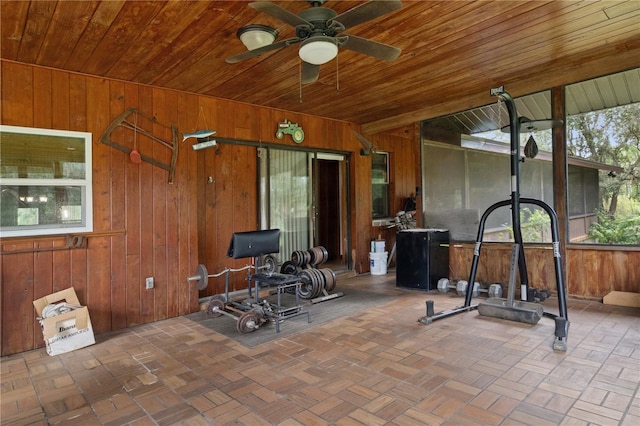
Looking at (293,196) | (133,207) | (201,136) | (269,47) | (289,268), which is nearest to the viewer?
(269,47)

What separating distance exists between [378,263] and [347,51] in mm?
3944

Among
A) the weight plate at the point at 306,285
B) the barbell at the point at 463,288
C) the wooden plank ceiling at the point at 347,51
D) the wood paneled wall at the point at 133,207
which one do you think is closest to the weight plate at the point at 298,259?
the weight plate at the point at 306,285

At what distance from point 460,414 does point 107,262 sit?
3508 millimetres

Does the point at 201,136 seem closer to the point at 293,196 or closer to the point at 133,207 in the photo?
the point at 133,207

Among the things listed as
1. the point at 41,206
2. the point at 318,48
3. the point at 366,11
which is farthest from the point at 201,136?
the point at 366,11

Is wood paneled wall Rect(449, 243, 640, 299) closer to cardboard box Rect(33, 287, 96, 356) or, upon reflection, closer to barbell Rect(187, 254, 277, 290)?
barbell Rect(187, 254, 277, 290)

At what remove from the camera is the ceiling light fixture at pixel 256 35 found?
2.78 metres

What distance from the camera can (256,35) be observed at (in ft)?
9.20

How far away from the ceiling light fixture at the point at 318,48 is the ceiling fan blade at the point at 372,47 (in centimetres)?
17

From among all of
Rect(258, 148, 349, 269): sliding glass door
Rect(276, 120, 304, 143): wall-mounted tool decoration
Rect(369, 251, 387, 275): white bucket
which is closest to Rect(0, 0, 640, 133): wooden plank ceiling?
Rect(276, 120, 304, 143): wall-mounted tool decoration

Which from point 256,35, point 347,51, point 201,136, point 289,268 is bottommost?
point 289,268

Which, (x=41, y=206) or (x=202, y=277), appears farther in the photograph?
(x=202, y=277)

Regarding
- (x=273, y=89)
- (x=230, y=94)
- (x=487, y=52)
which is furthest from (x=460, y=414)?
(x=230, y=94)

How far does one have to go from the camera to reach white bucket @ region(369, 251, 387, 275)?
21.0ft
